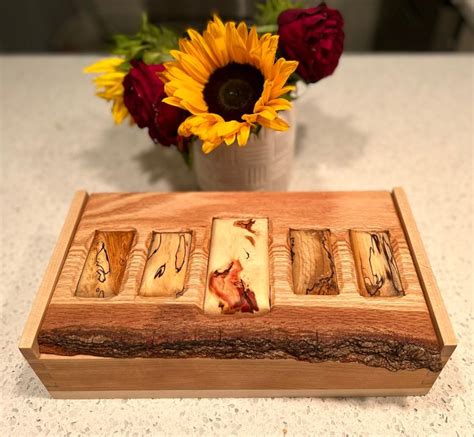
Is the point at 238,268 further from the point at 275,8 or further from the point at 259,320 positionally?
the point at 275,8

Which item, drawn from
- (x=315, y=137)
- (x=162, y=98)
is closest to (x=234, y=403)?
(x=162, y=98)

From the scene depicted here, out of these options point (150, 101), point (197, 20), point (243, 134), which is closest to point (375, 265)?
point (243, 134)

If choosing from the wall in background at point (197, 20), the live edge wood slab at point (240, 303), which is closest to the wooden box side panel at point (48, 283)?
the live edge wood slab at point (240, 303)

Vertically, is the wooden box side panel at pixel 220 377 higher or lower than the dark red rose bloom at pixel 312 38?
lower

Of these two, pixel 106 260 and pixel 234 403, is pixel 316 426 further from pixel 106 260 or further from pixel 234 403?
pixel 106 260

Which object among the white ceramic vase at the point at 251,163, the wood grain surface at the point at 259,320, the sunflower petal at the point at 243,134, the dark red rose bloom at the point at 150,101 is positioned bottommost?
the wood grain surface at the point at 259,320

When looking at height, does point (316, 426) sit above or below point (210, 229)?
below

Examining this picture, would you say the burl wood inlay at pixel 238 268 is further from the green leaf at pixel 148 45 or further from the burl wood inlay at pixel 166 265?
the green leaf at pixel 148 45
